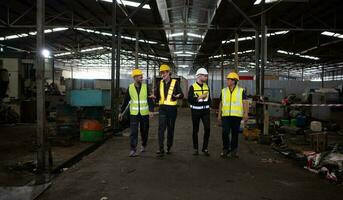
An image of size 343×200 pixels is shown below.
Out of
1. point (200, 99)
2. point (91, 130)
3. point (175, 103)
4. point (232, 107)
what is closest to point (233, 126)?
point (232, 107)

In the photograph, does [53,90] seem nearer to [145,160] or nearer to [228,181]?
[145,160]

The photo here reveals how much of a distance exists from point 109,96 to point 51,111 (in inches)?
214

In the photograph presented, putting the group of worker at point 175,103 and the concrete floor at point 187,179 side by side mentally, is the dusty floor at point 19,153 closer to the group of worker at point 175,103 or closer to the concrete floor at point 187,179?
the concrete floor at point 187,179

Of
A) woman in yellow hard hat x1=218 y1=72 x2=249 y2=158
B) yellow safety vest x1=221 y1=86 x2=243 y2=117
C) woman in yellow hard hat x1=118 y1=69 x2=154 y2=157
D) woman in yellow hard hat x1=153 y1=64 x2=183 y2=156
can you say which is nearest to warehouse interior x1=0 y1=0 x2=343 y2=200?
woman in yellow hard hat x1=118 y1=69 x2=154 y2=157

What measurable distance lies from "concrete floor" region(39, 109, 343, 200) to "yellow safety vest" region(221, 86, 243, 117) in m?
1.00

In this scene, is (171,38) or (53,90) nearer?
(53,90)

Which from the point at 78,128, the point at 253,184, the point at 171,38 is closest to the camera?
the point at 253,184

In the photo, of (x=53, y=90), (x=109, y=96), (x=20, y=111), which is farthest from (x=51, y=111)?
(x=109, y=96)

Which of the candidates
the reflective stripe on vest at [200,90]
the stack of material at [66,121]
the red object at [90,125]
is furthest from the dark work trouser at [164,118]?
the stack of material at [66,121]

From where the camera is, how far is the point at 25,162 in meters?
6.78

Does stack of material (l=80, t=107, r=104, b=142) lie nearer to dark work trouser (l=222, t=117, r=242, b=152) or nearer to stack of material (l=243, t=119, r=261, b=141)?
dark work trouser (l=222, t=117, r=242, b=152)

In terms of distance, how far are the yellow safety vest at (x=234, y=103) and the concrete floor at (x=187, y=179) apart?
100cm

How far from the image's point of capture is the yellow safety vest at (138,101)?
716 cm

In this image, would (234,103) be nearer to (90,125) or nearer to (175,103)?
(175,103)
